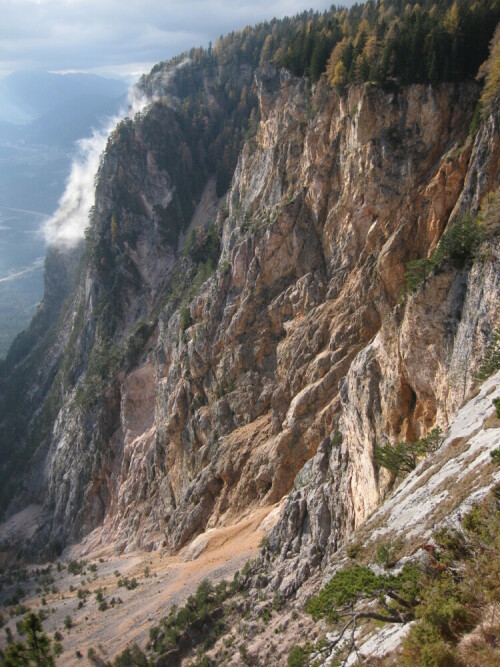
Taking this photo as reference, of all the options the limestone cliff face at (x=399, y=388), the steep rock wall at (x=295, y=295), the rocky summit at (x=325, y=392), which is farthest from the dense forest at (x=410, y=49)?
the limestone cliff face at (x=399, y=388)

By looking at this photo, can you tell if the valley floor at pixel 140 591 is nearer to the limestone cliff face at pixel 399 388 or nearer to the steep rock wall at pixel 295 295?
the steep rock wall at pixel 295 295

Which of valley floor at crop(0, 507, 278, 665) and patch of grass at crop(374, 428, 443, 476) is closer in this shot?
patch of grass at crop(374, 428, 443, 476)

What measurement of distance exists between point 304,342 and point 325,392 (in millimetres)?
4413

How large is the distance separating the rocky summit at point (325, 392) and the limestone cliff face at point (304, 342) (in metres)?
0.16

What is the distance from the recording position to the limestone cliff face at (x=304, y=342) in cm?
2116

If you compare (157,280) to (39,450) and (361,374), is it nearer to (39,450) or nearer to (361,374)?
(39,450)

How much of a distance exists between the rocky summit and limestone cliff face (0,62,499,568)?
0.16m

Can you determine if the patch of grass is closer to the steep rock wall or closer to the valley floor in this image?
the steep rock wall

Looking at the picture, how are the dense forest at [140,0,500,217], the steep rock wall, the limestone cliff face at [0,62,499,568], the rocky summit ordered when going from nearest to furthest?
1. the rocky summit
2. the limestone cliff face at [0,62,499,568]
3. the steep rock wall
4. the dense forest at [140,0,500,217]

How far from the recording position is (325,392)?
31.0 metres

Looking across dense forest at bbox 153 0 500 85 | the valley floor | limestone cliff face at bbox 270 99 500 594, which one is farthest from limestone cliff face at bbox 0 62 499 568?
the valley floor

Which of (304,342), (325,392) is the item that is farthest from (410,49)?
(325,392)

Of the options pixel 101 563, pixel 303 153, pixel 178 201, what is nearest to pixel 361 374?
pixel 303 153

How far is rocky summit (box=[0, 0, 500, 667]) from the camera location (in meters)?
12.1
